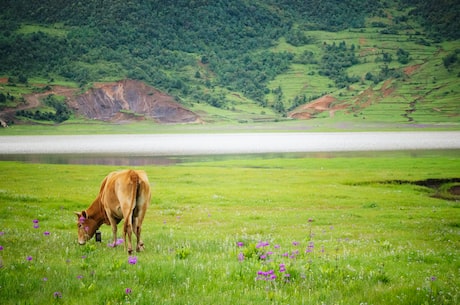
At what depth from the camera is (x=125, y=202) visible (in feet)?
44.4

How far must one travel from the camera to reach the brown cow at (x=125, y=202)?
13438 millimetres

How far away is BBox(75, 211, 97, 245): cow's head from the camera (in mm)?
15195

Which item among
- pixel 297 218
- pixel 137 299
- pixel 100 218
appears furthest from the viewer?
pixel 297 218

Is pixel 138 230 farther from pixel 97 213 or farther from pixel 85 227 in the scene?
pixel 97 213

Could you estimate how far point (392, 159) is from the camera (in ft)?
236

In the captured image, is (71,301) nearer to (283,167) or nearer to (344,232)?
(344,232)

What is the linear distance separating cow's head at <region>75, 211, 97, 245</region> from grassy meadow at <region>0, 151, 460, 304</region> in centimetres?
36

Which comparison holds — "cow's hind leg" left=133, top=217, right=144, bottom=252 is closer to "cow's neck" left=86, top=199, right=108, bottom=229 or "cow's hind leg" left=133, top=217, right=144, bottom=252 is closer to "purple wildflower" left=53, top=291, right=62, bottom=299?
"cow's neck" left=86, top=199, right=108, bottom=229

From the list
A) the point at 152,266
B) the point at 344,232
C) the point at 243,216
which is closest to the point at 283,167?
the point at 243,216

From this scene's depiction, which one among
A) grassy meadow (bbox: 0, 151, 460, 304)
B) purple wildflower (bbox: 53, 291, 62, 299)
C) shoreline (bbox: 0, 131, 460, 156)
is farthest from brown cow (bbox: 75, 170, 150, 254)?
shoreline (bbox: 0, 131, 460, 156)

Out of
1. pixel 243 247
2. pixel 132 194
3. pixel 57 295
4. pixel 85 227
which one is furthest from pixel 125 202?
pixel 57 295

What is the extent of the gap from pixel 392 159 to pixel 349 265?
211ft

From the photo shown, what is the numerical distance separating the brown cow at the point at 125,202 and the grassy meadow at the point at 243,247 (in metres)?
0.69

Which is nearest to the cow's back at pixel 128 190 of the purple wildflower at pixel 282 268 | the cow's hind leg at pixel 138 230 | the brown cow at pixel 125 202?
the brown cow at pixel 125 202
